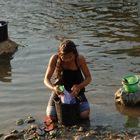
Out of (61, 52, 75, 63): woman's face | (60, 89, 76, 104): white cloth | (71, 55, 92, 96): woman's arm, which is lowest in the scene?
(60, 89, 76, 104): white cloth

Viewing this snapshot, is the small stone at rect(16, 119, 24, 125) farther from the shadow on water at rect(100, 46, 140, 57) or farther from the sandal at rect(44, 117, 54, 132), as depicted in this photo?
the shadow on water at rect(100, 46, 140, 57)

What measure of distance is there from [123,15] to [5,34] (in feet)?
22.7

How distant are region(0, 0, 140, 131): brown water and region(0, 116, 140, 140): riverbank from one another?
0.90ft

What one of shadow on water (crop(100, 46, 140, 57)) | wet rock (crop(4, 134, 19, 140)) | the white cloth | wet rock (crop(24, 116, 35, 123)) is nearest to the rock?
shadow on water (crop(100, 46, 140, 57))

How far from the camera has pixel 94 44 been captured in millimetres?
12789

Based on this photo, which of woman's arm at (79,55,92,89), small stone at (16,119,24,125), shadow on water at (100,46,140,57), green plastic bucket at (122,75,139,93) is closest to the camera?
woman's arm at (79,55,92,89)

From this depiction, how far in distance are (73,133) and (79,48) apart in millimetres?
5515

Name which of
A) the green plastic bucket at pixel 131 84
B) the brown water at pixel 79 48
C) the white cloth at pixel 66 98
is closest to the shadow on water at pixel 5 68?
the brown water at pixel 79 48

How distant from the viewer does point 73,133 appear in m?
7.03

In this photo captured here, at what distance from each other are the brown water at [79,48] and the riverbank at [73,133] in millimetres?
274

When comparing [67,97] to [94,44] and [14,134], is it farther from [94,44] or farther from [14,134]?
[94,44]

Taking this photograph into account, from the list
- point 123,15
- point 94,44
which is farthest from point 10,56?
point 123,15

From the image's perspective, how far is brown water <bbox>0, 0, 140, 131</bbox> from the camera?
8227mm

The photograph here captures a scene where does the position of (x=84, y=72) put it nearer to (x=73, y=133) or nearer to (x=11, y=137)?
(x=73, y=133)
